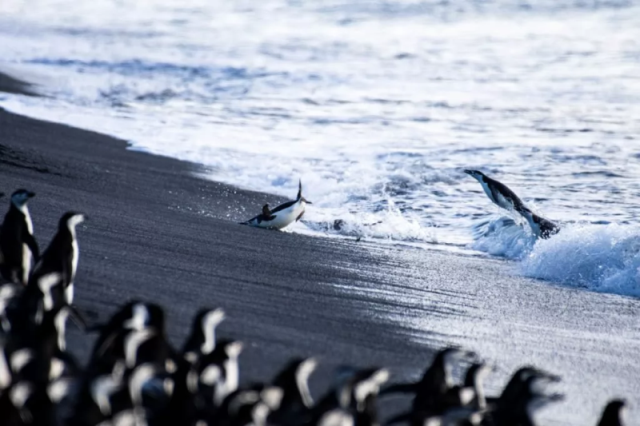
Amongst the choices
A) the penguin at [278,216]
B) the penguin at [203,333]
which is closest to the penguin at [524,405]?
the penguin at [203,333]

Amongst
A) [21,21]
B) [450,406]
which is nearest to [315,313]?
[450,406]

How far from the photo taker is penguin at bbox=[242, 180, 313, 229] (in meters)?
9.35

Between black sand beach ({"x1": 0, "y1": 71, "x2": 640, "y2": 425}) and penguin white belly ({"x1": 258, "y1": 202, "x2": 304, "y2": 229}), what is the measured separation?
0.44 feet

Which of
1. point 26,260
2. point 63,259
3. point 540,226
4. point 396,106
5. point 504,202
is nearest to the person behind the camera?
point 63,259

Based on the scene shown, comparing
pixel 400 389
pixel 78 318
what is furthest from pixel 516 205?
pixel 78 318

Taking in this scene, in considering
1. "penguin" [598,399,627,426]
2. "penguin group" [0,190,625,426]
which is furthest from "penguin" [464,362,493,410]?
"penguin" [598,399,627,426]

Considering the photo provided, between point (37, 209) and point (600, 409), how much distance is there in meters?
4.26

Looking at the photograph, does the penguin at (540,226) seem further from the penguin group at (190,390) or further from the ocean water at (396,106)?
the penguin group at (190,390)

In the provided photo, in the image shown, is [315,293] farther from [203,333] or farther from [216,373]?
[216,373]

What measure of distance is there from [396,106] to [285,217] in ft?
27.6

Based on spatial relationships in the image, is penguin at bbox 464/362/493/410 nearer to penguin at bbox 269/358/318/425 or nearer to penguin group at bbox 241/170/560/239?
penguin at bbox 269/358/318/425

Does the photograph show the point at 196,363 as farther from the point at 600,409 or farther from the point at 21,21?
the point at 21,21

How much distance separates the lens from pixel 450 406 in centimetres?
429

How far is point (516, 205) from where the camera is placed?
10016mm
